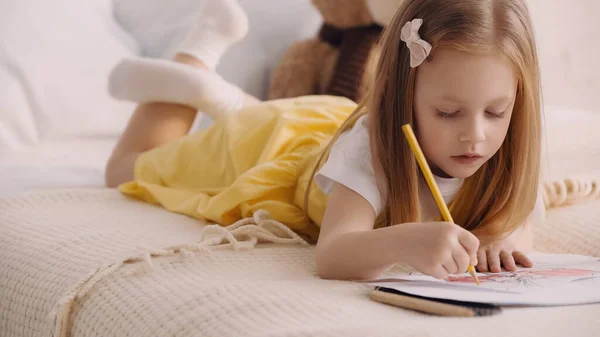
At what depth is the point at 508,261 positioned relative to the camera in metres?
1.01

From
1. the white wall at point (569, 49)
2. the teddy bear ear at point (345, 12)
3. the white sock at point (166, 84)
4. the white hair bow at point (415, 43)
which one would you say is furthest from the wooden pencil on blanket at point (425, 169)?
the white wall at point (569, 49)

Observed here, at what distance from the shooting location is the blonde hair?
99 cm

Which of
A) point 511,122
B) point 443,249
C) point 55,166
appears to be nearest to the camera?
point 443,249

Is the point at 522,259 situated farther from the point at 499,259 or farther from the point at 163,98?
the point at 163,98

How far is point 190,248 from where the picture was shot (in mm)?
1028

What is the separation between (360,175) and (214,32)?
0.72 m

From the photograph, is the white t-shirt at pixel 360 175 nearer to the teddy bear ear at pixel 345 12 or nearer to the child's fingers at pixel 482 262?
the child's fingers at pixel 482 262

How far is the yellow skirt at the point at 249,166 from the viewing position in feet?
3.97

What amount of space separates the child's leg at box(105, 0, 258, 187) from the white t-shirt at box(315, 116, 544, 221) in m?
0.46

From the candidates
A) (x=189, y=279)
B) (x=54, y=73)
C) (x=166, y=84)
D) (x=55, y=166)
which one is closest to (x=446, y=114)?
(x=189, y=279)

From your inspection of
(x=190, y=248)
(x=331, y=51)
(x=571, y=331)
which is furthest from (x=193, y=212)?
(x=331, y=51)

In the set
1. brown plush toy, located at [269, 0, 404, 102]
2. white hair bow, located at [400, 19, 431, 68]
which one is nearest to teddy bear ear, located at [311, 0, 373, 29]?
brown plush toy, located at [269, 0, 404, 102]

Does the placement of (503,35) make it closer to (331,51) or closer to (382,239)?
(382,239)

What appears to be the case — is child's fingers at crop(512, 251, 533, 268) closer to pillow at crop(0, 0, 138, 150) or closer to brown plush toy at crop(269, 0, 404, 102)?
brown plush toy at crop(269, 0, 404, 102)
